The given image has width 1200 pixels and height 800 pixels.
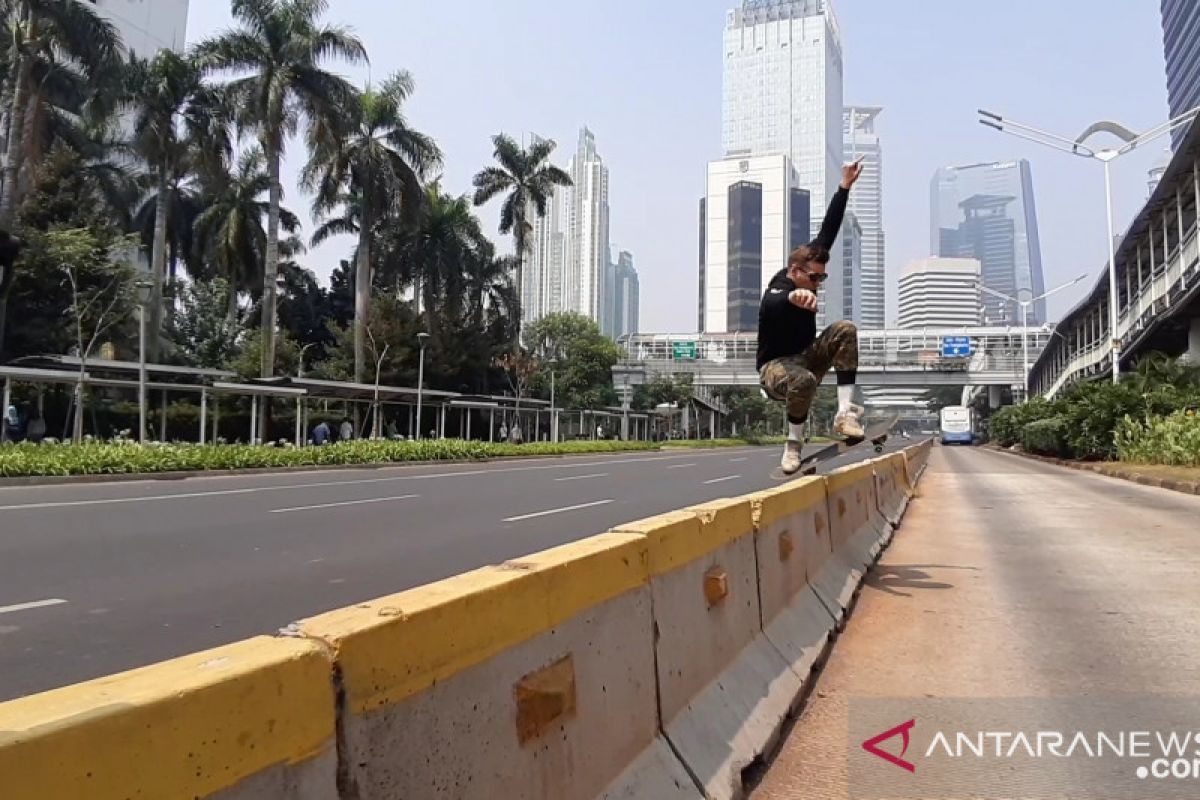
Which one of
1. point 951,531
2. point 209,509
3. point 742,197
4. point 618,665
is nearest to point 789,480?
point 618,665

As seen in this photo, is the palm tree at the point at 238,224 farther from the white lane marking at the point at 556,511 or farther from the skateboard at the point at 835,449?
the skateboard at the point at 835,449

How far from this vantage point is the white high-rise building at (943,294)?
96938 millimetres

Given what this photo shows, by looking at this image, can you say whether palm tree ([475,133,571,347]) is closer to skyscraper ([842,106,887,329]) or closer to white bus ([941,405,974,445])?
white bus ([941,405,974,445])

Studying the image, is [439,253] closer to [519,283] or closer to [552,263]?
[519,283]

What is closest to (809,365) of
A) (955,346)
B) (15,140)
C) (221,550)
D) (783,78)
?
(221,550)

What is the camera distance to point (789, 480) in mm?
7094

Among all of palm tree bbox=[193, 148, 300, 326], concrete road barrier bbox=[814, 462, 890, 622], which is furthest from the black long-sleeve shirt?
palm tree bbox=[193, 148, 300, 326]

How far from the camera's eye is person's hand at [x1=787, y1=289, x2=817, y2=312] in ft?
19.9

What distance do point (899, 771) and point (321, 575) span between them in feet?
17.1

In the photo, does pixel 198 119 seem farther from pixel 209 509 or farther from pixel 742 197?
pixel 742 197

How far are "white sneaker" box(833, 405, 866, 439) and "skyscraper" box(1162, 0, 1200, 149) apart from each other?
303 ft

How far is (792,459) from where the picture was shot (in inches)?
264

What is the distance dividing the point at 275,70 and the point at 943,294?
82.6 metres

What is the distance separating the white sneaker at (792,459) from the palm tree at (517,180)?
146ft
